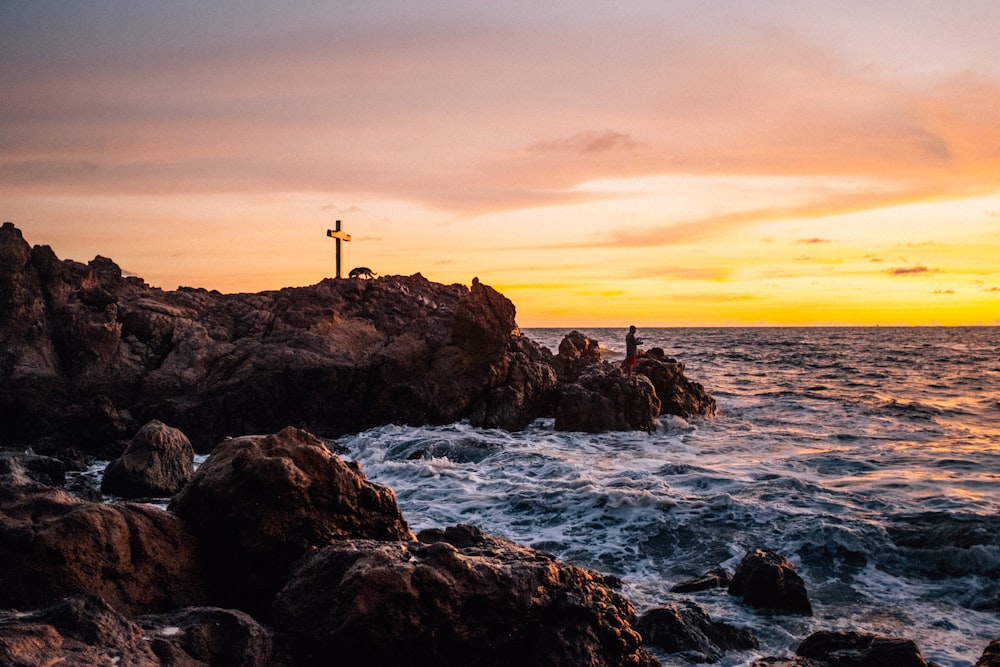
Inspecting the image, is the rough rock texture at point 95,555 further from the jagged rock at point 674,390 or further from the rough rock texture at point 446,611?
the jagged rock at point 674,390

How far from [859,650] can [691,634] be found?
5.27 feet

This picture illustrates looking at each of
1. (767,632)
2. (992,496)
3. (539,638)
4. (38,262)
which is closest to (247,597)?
(539,638)

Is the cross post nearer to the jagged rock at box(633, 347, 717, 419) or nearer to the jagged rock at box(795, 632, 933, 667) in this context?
the jagged rock at box(633, 347, 717, 419)

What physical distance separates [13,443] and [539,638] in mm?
18801

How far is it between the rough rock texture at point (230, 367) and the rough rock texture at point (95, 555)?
13589 millimetres

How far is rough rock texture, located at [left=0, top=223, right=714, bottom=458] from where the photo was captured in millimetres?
20828

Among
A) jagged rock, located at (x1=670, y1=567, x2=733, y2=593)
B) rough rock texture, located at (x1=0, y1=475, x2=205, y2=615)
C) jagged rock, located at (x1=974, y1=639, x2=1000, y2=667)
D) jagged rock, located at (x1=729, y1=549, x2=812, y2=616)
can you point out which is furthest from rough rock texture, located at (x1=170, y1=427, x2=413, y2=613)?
jagged rock, located at (x1=974, y1=639, x2=1000, y2=667)

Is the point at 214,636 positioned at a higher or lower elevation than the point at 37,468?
higher

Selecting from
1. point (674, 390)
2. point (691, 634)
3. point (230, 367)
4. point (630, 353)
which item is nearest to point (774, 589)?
point (691, 634)

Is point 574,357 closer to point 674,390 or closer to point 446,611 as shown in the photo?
point 674,390

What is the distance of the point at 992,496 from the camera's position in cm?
1457

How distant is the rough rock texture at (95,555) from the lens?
572 cm

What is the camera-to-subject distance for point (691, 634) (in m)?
7.88

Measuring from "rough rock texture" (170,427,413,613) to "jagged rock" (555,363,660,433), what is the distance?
51.2ft
